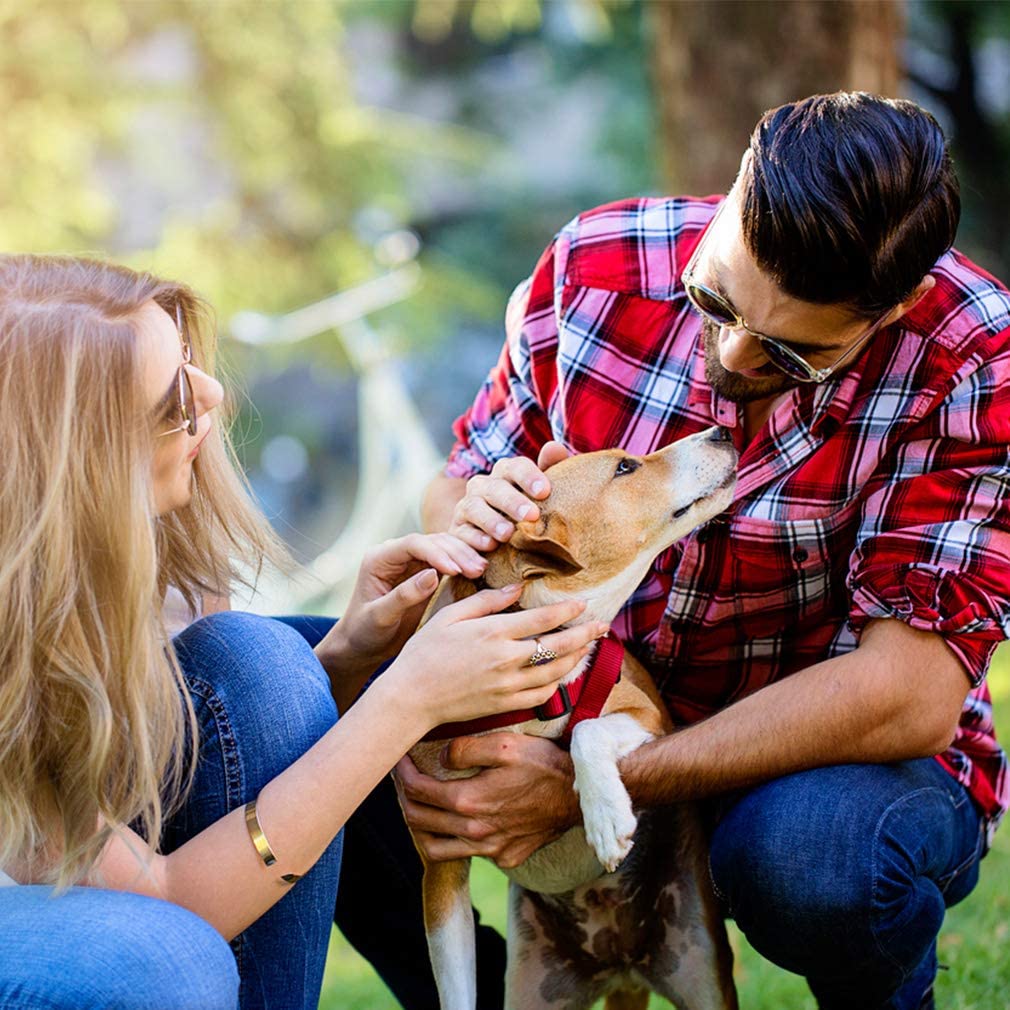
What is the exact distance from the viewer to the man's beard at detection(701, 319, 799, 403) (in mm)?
2400

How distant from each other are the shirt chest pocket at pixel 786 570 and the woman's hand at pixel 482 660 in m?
0.37

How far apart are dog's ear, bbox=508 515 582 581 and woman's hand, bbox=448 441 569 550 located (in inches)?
1.1

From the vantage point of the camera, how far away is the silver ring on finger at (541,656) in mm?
2197

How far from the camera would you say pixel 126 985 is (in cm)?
171

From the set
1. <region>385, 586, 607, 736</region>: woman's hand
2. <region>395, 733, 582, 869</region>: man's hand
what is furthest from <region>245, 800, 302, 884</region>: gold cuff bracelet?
<region>395, 733, 582, 869</region>: man's hand

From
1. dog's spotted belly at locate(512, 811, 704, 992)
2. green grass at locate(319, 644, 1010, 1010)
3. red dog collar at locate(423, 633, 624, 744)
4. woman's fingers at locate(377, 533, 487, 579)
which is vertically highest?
woman's fingers at locate(377, 533, 487, 579)

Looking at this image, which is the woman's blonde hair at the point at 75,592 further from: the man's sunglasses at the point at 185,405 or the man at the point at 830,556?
the man at the point at 830,556

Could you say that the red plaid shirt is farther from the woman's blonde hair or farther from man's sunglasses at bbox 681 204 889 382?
the woman's blonde hair

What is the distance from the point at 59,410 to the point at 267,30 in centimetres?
826

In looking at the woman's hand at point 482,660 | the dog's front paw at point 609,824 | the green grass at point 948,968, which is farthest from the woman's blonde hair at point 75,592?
the green grass at point 948,968

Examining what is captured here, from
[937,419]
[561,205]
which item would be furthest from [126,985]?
[561,205]

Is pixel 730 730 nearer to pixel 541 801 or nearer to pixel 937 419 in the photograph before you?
pixel 541 801

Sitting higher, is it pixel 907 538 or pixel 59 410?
pixel 59 410

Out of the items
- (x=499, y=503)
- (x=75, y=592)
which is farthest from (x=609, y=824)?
(x=75, y=592)
